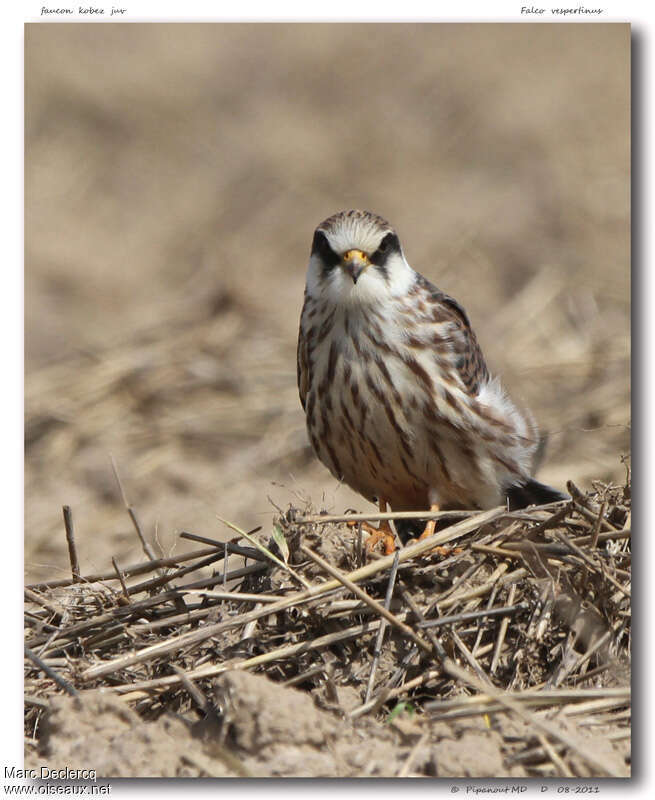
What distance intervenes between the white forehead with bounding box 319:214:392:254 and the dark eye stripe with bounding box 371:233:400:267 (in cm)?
3

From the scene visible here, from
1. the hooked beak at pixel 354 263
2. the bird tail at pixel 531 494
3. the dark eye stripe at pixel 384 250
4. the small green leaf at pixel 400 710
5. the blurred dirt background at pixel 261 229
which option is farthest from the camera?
the blurred dirt background at pixel 261 229

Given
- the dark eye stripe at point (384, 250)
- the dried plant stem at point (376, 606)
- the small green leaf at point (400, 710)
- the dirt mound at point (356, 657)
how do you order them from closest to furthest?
the dirt mound at point (356, 657), the small green leaf at point (400, 710), the dried plant stem at point (376, 606), the dark eye stripe at point (384, 250)

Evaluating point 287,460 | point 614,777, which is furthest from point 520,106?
point 614,777

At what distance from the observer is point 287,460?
293 inches

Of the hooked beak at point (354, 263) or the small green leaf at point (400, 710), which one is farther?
the hooked beak at point (354, 263)

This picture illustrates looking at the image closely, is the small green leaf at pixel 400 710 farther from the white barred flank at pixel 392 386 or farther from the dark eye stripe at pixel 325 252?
the dark eye stripe at pixel 325 252

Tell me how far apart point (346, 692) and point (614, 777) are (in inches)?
36.7

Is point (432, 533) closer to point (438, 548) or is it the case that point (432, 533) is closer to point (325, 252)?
point (438, 548)

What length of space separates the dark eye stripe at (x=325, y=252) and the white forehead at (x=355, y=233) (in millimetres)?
33

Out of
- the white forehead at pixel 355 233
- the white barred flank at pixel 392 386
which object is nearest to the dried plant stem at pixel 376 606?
the white barred flank at pixel 392 386

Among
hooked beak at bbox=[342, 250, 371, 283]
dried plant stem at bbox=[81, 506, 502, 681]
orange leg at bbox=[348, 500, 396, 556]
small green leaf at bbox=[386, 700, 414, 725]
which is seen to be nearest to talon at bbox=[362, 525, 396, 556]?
orange leg at bbox=[348, 500, 396, 556]

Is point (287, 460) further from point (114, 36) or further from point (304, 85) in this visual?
point (114, 36)

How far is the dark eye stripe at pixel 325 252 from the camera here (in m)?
4.84
